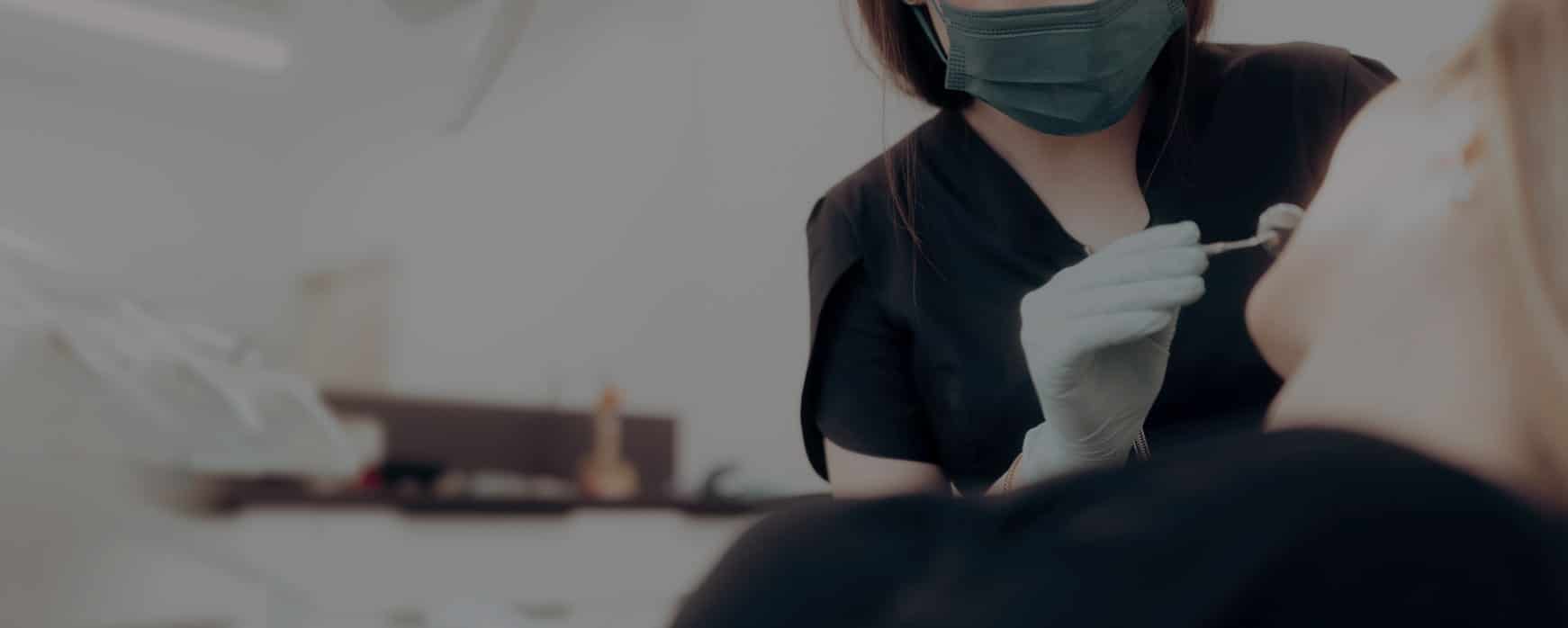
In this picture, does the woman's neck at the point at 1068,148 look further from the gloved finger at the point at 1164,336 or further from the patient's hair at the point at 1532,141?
the patient's hair at the point at 1532,141

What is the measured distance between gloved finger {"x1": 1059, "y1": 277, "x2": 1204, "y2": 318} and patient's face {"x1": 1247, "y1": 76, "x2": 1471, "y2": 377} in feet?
0.13

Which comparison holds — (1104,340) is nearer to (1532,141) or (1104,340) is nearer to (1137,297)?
(1137,297)

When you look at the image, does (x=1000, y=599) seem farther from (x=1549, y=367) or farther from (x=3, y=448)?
(x=3, y=448)

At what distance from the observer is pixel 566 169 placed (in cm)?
258

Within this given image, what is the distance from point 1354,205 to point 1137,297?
15cm

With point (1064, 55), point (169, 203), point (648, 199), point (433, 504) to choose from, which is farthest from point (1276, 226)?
point (169, 203)

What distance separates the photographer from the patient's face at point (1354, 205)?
1.40ft

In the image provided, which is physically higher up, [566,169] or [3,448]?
[3,448]

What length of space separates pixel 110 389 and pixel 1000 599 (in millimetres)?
905

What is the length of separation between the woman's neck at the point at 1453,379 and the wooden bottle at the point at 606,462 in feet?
8.22

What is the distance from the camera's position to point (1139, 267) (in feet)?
1.94

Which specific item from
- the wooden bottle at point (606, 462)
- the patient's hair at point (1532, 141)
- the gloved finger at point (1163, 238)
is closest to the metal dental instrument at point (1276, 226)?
the gloved finger at point (1163, 238)

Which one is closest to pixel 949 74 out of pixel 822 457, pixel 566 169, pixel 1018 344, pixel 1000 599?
pixel 1018 344

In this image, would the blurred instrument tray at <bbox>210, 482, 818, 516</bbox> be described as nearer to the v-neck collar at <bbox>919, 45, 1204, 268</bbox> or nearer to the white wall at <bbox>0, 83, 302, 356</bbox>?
the white wall at <bbox>0, 83, 302, 356</bbox>
